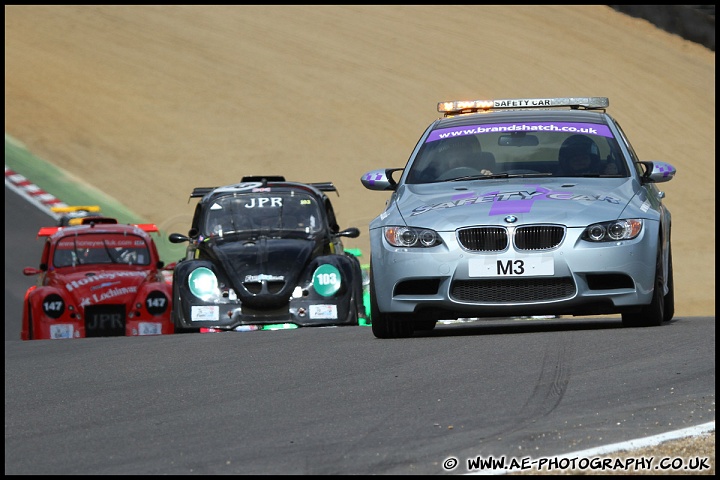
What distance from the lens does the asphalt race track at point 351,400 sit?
5664 millimetres

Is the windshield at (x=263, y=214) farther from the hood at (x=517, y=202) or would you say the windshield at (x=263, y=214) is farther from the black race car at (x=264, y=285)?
the hood at (x=517, y=202)

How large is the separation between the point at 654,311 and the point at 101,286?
24.3 ft

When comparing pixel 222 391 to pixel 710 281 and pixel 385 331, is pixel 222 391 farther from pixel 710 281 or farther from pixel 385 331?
pixel 710 281

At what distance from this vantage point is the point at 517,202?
977 cm

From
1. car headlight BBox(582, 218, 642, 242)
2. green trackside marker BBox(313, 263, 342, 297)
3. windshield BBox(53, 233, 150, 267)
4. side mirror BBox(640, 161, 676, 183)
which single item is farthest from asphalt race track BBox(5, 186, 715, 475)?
windshield BBox(53, 233, 150, 267)

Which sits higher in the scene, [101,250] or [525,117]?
[525,117]

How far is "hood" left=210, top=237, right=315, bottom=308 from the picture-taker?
14219 mm

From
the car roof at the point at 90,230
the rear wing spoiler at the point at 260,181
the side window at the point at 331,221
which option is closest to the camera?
the side window at the point at 331,221

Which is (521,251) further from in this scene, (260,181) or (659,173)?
(260,181)

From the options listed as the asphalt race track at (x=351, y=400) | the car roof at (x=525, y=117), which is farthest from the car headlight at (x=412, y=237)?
the car roof at (x=525, y=117)

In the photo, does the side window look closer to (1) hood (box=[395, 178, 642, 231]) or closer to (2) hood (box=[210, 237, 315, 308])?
(2) hood (box=[210, 237, 315, 308])

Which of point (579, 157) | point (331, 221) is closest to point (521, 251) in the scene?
point (579, 157)

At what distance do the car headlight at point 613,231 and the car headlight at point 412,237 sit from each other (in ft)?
3.31

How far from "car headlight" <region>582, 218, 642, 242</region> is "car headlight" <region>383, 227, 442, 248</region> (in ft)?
3.31
